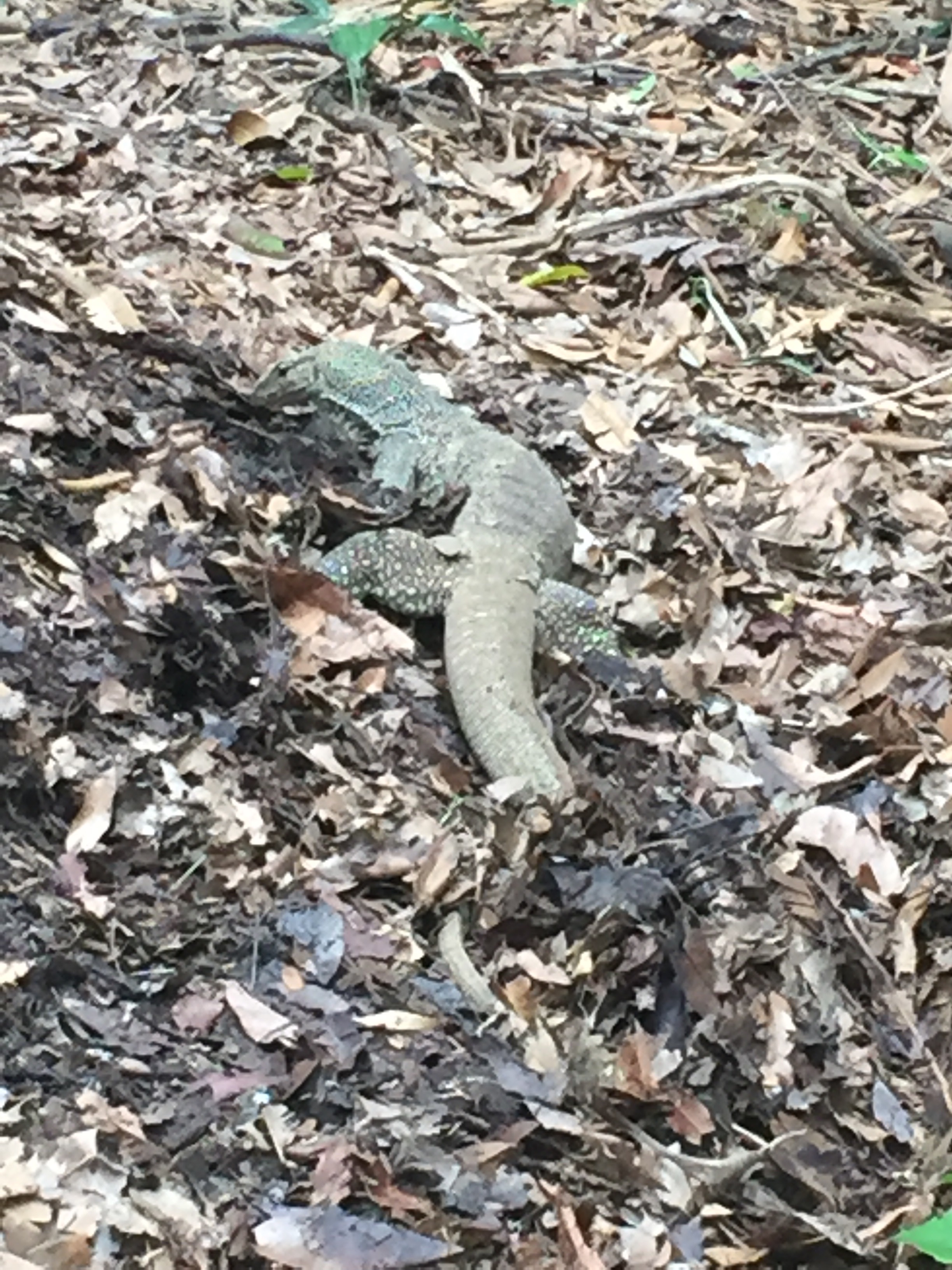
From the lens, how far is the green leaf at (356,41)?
21.1 ft

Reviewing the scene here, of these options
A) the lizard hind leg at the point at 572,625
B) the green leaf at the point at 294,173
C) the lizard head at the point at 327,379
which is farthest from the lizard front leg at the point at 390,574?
the green leaf at the point at 294,173

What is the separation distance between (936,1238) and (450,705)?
1943 millimetres

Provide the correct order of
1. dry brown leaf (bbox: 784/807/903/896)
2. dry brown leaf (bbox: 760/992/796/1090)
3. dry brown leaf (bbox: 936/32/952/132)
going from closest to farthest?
1. dry brown leaf (bbox: 760/992/796/1090)
2. dry brown leaf (bbox: 784/807/903/896)
3. dry brown leaf (bbox: 936/32/952/132)

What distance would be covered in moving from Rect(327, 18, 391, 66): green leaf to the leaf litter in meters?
0.03

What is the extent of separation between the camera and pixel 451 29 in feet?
22.8

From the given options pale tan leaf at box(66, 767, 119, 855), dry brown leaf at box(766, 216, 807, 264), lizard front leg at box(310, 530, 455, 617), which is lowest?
dry brown leaf at box(766, 216, 807, 264)

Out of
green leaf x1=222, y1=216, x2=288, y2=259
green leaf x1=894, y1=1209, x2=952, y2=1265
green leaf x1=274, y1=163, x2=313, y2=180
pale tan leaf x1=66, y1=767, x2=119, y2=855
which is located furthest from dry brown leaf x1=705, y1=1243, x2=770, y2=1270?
green leaf x1=274, y1=163, x2=313, y2=180

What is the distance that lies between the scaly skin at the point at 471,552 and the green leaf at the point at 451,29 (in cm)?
255

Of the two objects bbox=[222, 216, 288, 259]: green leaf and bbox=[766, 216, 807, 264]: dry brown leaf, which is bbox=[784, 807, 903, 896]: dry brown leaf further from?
bbox=[222, 216, 288, 259]: green leaf

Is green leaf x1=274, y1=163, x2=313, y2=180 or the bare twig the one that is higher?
green leaf x1=274, y1=163, x2=313, y2=180

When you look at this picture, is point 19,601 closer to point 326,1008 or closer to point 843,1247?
point 326,1008

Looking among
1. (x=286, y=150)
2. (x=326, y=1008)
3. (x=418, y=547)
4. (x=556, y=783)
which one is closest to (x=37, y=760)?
(x=326, y=1008)

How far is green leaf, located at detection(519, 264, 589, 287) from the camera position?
582 cm

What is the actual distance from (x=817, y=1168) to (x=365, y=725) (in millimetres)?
1467
